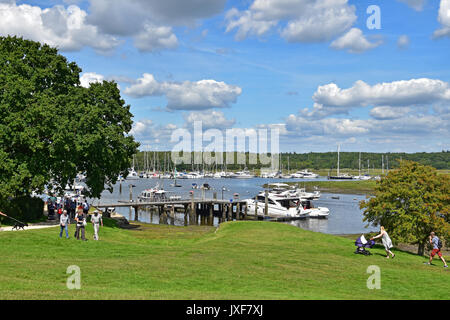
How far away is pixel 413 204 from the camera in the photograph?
3234 centimetres

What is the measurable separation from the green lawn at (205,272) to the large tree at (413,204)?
334cm

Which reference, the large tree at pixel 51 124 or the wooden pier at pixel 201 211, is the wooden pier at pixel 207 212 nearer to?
the wooden pier at pixel 201 211

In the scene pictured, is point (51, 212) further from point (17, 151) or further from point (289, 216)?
point (289, 216)

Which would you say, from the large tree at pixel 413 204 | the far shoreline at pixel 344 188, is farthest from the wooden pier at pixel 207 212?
the far shoreline at pixel 344 188

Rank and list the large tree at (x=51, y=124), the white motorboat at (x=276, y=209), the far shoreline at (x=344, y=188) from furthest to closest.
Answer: the far shoreline at (x=344, y=188) → the white motorboat at (x=276, y=209) → the large tree at (x=51, y=124)

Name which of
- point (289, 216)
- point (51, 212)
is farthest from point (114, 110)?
point (289, 216)

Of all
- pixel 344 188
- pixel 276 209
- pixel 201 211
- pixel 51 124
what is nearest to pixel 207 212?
pixel 201 211

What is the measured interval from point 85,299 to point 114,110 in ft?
117

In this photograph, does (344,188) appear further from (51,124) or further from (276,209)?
(51,124)

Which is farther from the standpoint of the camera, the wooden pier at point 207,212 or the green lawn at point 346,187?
the green lawn at point 346,187

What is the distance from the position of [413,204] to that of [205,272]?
19.3 metres

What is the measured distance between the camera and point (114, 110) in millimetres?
46969

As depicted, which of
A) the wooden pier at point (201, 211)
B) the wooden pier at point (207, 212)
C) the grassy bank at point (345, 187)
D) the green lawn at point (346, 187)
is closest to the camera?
the wooden pier at point (201, 211)

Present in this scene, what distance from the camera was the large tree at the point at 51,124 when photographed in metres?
37.4
